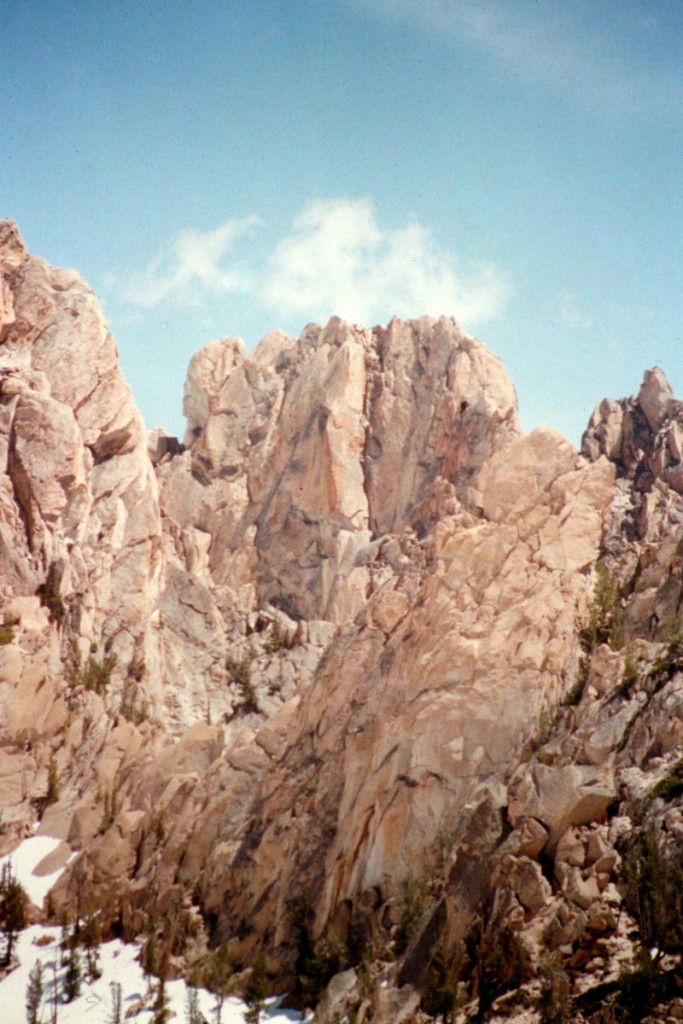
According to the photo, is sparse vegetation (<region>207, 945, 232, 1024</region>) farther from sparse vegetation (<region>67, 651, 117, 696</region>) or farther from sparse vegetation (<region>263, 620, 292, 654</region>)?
sparse vegetation (<region>263, 620, 292, 654</region>)

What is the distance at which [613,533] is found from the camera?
56469 mm

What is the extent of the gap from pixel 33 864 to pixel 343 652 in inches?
1000

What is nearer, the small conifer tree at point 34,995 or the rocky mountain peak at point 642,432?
the small conifer tree at point 34,995

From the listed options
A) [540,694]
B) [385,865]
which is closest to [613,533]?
[540,694]

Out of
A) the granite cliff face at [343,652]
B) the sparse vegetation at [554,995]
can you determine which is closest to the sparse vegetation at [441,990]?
the granite cliff face at [343,652]

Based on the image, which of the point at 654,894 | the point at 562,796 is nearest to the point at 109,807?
the point at 562,796

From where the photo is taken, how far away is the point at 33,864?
64.9 metres

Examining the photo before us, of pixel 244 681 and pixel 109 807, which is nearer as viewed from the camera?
pixel 109 807

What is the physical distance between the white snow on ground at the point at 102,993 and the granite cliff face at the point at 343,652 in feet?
6.31

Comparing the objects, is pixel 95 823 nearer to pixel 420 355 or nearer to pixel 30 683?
pixel 30 683

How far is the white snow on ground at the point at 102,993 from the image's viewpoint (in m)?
45.5

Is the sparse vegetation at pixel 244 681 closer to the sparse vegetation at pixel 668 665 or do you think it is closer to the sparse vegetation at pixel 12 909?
the sparse vegetation at pixel 12 909

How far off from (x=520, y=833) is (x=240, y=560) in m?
61.8

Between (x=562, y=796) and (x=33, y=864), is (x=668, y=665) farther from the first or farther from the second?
(x=33, y=864)
